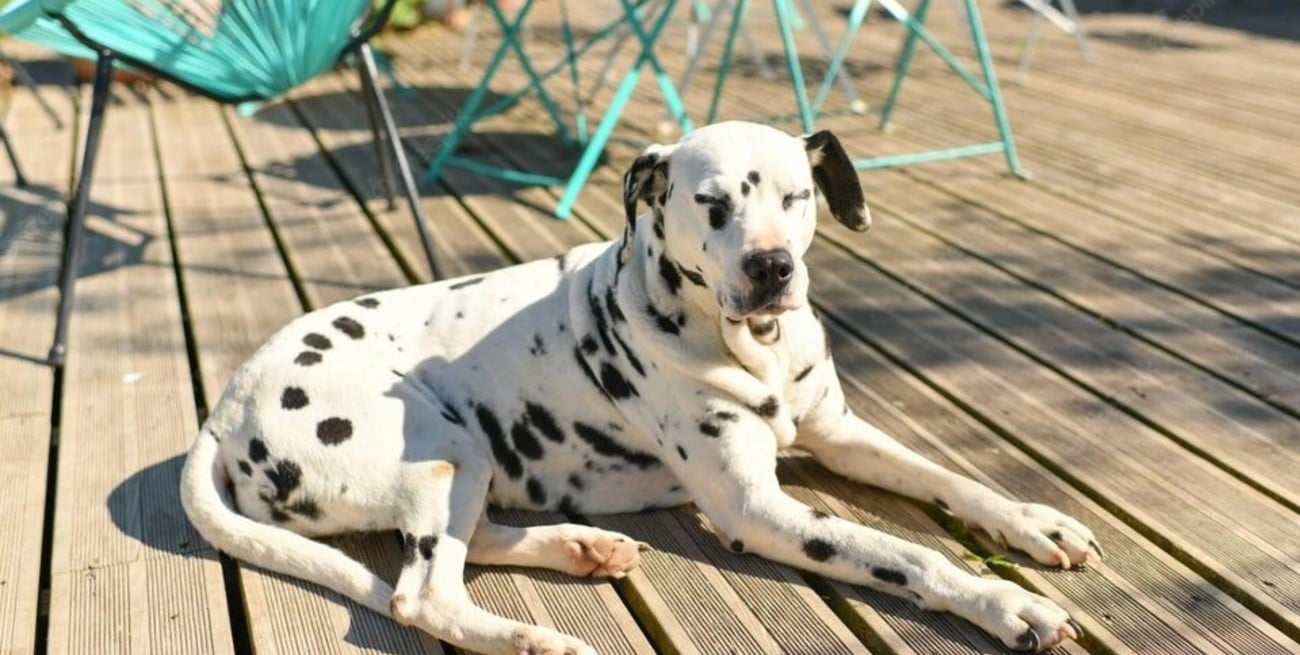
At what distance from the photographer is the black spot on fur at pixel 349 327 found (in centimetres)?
253

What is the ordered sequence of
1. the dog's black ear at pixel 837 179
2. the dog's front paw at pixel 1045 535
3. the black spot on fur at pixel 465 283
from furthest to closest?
the black spot on fur at pixel 465 283
the dog's black ear at pixel 837 179
the dog's front paw at pixel 1045 535

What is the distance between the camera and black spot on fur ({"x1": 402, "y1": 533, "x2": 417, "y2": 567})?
2193 mm

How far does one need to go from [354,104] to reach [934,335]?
13.3 feet

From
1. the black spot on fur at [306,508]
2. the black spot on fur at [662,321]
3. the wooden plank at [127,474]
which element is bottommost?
the wooden plank at [127,474]

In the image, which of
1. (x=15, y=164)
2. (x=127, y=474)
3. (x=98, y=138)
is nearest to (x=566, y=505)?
(x=127, y=474)

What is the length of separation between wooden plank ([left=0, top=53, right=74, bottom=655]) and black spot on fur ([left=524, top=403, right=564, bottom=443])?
1.01m

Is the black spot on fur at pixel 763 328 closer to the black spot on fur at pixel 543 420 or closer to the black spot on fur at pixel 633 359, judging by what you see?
the black spot on fur at pixel 633 359

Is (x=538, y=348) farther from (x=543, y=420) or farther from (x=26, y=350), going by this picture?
(x=26, y=350)

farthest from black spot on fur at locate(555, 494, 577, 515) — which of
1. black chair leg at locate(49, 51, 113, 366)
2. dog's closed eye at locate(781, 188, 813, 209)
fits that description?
black chair leg at locate(49, 51, 113, 366)

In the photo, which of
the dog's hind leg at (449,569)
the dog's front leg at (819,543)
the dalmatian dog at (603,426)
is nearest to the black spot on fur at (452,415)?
the dalmatian dog at (603,426)

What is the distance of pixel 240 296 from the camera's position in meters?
3.76

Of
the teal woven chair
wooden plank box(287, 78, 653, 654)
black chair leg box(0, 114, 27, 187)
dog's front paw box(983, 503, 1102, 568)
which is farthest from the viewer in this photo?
black chair leg box(0, 114, 27, 187)

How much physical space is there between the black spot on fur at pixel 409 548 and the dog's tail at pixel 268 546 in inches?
2.4

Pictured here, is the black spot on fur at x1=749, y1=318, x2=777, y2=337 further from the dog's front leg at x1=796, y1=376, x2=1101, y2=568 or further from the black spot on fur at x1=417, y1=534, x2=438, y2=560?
the black spot on fur at x1=417, y1=534, x2=438, y2=560
